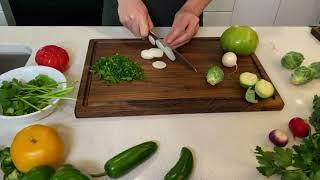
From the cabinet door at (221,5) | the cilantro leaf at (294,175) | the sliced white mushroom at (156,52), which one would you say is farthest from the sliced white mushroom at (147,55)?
the cabinet door at (221,5)

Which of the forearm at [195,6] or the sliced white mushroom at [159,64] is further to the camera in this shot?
the forearm at [195,6]

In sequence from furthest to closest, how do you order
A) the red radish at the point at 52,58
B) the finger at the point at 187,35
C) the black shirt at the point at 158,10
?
the black shirt at the point at 158,10
the finger at the point at 187,35
the red radish at the point at 52,58

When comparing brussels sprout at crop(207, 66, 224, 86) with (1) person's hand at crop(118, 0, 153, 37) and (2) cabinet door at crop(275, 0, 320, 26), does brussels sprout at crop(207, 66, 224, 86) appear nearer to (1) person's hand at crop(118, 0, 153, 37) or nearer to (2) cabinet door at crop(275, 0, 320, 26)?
(1) person's hand at crop(118, 0, 153, 37)

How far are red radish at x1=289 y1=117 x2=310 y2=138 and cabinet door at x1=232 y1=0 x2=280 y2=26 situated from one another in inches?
52.0

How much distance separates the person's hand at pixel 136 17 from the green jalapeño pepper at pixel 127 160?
425 mm

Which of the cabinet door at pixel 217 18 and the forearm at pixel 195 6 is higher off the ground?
the forearm at pixel 195 6

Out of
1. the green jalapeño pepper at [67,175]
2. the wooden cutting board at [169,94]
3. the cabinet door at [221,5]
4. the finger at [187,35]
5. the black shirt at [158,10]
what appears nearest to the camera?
the green jalapeño pepper at [67,175]

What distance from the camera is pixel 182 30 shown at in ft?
3.21

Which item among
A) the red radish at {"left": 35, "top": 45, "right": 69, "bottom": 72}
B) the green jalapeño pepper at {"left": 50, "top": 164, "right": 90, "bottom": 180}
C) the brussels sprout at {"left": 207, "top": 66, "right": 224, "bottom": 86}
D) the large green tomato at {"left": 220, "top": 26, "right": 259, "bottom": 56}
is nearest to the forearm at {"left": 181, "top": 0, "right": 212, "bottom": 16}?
the large green tomato at {"left": 220, "top": 26, "right": 259, "bottom": 56}

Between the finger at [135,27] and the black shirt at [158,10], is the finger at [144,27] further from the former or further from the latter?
the black shirt at [158,10]

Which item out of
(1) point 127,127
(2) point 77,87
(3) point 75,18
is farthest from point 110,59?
(3) point 75,18

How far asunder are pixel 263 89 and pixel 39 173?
57cm

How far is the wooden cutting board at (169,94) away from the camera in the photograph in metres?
0.77

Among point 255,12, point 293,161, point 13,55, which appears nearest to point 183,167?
point 293,161
